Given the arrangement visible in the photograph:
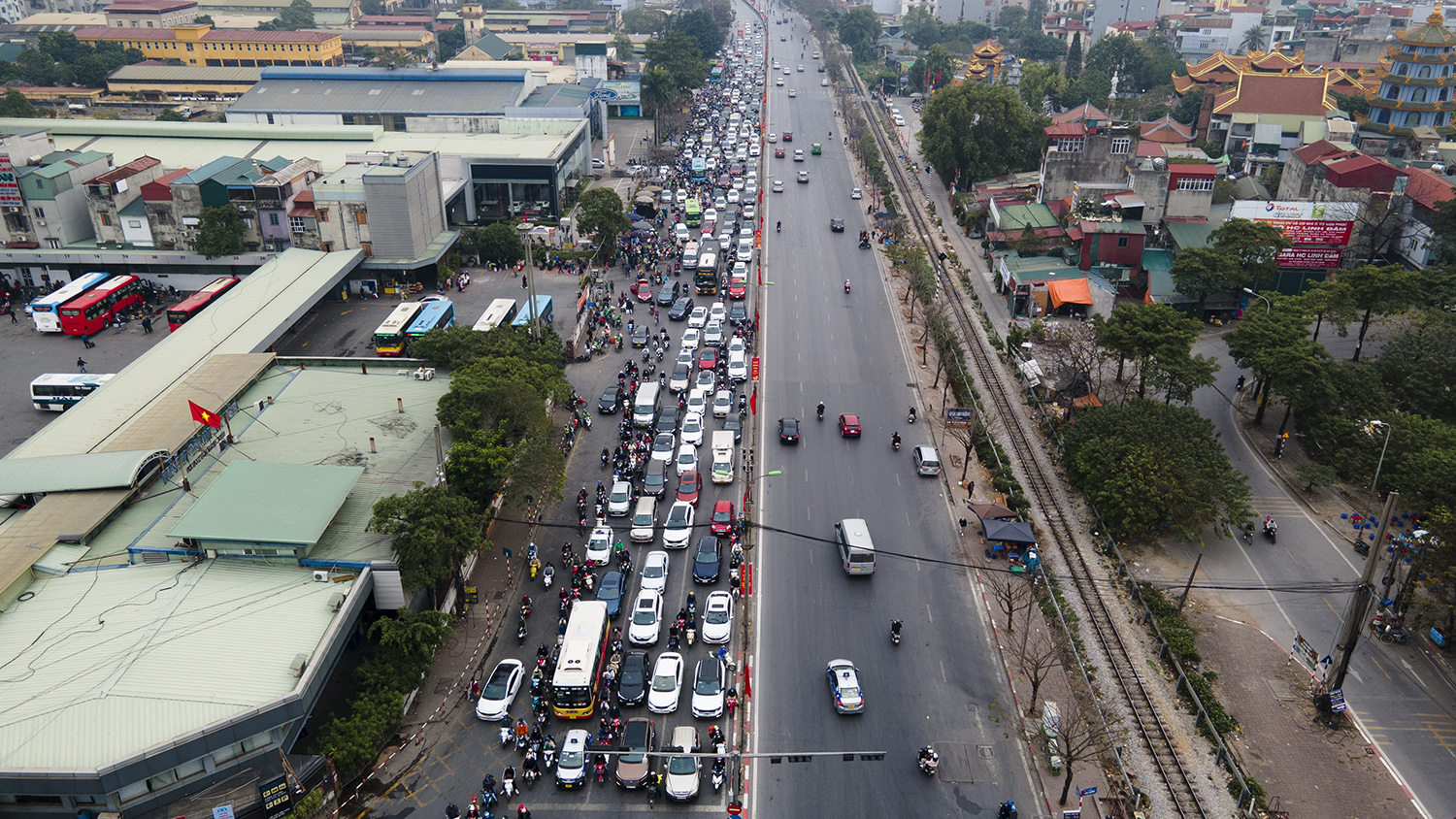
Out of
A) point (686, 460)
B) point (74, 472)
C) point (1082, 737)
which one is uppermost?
point (74, 472)

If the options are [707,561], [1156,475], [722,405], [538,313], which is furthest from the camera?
[538,313]

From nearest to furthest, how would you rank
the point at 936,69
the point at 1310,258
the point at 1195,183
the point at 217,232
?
the point at 217,232 < the point at 1310,258 < the point at 1195,183 < the point at 936,69

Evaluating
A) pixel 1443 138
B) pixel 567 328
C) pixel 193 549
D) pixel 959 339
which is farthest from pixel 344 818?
pixel 1443 138

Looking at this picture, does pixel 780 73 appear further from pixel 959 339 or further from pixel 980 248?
pixel 959 339

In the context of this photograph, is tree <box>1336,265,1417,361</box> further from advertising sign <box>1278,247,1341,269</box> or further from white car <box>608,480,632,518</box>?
white car <box>608,480,632,518</box>

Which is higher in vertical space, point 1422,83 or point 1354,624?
point 1422,83

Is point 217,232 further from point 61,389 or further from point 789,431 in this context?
point 789,431

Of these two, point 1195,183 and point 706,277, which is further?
point 1195,183

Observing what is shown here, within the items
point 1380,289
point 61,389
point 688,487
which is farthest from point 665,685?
point 1380,289

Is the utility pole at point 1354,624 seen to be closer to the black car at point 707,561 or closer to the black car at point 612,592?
the black car at point 707,561
